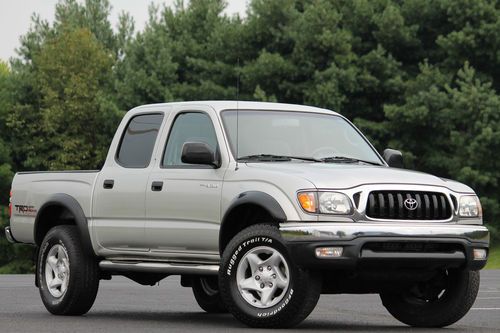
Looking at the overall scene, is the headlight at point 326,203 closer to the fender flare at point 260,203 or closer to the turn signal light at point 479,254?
the fender flare at point 260,203

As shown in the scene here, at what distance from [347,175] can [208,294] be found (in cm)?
341

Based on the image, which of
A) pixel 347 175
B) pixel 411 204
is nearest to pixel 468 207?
pixel 411 204

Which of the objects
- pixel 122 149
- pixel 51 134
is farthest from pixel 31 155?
pixel 122 149

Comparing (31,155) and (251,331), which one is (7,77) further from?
(251,331)

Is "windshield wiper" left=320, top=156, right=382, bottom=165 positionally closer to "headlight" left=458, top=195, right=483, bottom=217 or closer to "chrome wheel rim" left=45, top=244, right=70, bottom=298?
"headlight" left=458, top=195, right=483, bottom=217

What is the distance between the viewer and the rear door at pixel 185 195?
10930 millimetres

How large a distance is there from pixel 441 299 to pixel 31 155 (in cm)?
5477

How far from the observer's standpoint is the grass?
4081 centimetres

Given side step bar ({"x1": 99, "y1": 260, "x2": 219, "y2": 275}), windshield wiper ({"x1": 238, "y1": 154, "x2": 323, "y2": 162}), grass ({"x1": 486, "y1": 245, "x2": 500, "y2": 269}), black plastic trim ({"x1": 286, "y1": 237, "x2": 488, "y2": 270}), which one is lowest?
grass ({"x1": 486, "y1": 245, "x2": 500, "y2": 269})

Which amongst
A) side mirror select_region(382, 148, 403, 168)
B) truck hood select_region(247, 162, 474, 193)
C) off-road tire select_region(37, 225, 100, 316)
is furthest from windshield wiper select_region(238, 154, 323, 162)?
off-road tire select_region(37, 225, 100, 316)

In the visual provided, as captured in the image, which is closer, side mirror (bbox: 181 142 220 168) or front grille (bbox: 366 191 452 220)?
front grille (bbox: 366 191 452 220)

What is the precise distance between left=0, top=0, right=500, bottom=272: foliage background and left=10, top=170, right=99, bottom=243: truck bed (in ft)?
109

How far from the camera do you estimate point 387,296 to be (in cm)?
1168

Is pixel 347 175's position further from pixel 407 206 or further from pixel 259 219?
pixel 259 219
